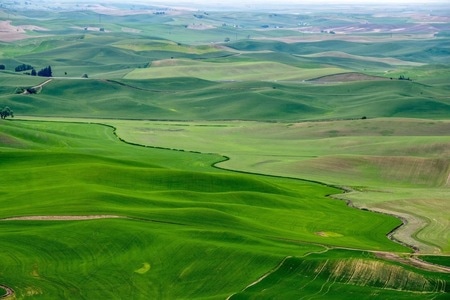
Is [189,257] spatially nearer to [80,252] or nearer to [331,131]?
[80,252]

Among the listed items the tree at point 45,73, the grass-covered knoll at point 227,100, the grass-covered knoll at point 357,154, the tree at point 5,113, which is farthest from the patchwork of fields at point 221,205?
the tree at point 45,73

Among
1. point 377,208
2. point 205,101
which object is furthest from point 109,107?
point 377,208

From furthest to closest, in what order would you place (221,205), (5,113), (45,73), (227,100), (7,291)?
(45,73), (227,100), (5,113), (221,205), (7,291)

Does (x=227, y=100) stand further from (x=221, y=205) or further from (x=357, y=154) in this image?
(x=221, y=205)

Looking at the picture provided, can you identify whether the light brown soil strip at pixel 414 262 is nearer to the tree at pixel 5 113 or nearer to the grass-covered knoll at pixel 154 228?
the grass-covered knoll at pixel 154 228

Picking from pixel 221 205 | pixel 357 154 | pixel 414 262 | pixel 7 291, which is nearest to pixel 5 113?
pixel 357 154

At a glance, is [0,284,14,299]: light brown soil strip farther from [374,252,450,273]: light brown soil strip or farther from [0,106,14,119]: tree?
[0,106,14,119]: tree
